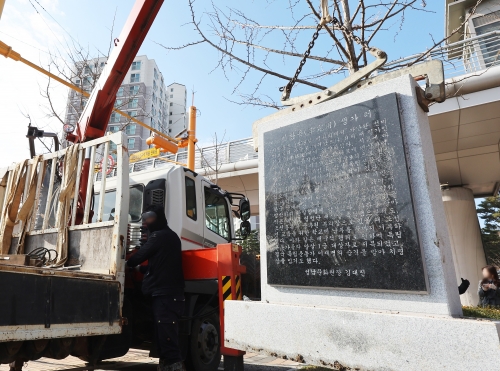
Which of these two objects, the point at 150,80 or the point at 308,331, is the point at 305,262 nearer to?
the point at 308,331

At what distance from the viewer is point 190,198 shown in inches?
195

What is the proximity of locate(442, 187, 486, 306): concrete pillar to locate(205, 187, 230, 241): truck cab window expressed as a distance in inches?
381

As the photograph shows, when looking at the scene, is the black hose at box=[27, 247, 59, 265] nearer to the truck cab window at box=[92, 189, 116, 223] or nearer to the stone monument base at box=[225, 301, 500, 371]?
the truck cab window at box=[92, 189, 116, 223]

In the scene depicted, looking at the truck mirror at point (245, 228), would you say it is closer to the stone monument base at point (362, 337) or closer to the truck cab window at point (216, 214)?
the truck cab window at point (216, 214)

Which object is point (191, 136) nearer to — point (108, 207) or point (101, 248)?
point (108, 207)

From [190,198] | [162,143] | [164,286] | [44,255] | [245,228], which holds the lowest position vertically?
[164,286]

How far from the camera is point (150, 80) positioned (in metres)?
54.6

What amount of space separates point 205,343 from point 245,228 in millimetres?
1942

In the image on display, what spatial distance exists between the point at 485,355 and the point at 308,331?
1.15 meters

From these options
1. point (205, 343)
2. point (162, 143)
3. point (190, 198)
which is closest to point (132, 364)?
point (205, 343)

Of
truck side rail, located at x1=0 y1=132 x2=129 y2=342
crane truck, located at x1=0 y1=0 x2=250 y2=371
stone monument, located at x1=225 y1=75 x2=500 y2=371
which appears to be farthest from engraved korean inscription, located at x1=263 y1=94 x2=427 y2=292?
truck side rail, located at x1=0 y1=132 x2=129 y2=342

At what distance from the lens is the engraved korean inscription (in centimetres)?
254

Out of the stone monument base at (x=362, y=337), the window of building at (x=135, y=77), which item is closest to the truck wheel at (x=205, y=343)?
the stone monument base at (x=362, y=337)

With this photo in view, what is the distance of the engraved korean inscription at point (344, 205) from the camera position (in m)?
2.54
